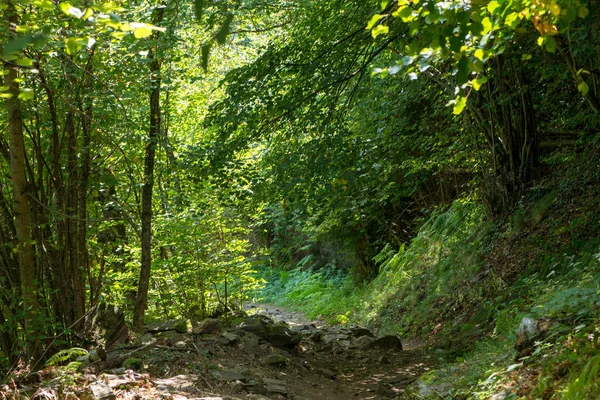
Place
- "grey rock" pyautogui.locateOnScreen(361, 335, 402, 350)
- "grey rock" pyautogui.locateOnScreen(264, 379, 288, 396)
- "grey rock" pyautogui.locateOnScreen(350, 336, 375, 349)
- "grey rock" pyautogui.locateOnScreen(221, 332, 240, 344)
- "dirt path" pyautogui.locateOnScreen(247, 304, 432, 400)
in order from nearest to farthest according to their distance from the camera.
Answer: "grey rock" pyautogui.locateOnScreen(264, 379, 288, 396)
"dirt path" pyautogui.locateOnScreen(247, 304, 432, 400)
"grey rock" pyautogui.locateOnScreen(221, 332, 240, 344)
"grey rock" pyautogui.locateOnScreen(361, 335, 402, 350)
"grey rock" pyautogui.locateOnScreen(350, 336, 375, 349)

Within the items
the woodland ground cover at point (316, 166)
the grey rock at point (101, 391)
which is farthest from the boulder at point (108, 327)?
the grey rock at point (101, 391)

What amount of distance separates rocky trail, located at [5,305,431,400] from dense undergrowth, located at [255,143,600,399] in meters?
0.94

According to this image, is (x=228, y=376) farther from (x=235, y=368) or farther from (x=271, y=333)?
(x=271, y=333)

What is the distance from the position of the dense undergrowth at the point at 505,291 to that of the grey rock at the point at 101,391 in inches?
110

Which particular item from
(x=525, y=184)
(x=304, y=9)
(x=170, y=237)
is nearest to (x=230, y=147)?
(x=170, y=237)

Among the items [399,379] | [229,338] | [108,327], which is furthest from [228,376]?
[108,327]

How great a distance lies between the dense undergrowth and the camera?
14.1 feet

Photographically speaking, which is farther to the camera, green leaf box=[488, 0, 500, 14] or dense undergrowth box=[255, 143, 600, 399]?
dense undergrowth box=[255, 143, 600, 399]

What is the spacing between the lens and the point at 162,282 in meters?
11.3

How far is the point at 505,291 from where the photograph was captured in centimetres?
832

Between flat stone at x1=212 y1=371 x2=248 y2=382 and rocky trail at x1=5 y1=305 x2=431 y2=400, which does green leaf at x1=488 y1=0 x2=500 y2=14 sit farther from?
flat stone at x1=212 y1=371 x2=248 y2=382

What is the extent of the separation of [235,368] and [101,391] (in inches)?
83.8

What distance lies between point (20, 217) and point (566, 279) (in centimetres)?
592

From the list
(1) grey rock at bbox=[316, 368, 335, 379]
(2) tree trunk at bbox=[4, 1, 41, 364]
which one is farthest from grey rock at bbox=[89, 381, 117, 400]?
(1) grey rock at bbox=[316, 368, 335, 379]
